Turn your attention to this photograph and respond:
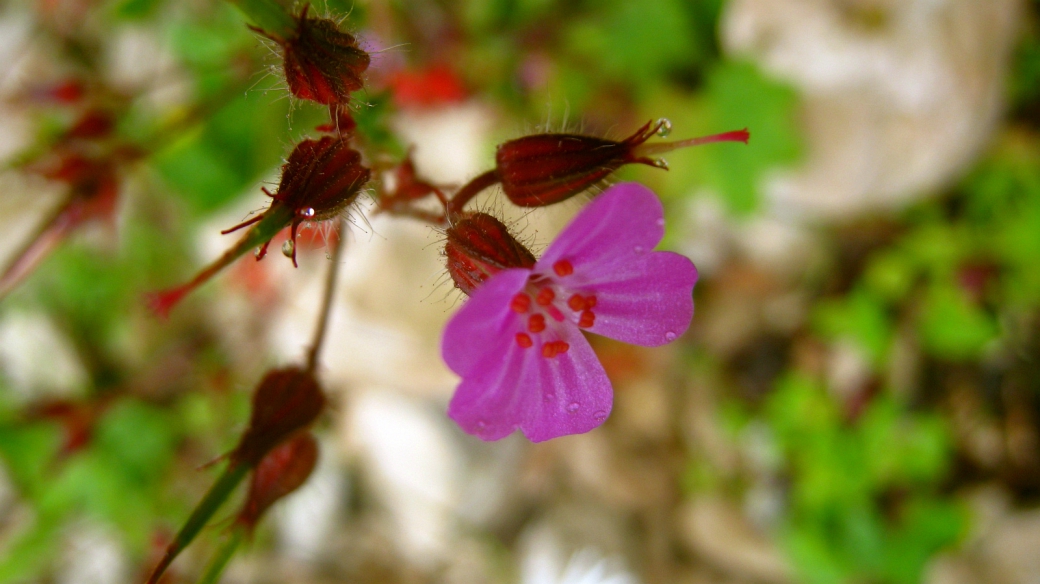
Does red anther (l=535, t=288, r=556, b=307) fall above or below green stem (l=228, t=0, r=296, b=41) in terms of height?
below

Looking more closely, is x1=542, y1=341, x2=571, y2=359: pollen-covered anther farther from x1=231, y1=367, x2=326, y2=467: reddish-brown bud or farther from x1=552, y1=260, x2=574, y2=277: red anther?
x1=231, y1=367, x2=326, y2=467: reddish-brown bud

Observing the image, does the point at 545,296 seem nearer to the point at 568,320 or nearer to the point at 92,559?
the point at 568,320

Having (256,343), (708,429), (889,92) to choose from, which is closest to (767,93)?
(889,92)

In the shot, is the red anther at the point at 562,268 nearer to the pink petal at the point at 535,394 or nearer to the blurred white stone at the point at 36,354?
the pink petal at the point at 535,394

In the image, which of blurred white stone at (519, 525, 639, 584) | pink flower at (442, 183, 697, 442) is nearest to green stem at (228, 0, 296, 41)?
pink flower at (442, 183, 697, 442)

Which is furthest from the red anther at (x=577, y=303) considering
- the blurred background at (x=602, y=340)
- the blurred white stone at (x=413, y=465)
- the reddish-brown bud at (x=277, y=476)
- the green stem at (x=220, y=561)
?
the blurred white stone at (x=413, y=465)

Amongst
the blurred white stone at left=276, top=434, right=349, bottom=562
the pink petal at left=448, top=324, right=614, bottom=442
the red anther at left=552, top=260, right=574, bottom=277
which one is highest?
the red anther at left=552, top=260, right=574, bottom=277

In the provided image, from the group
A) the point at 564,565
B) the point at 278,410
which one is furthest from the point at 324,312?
the point at 564,565
